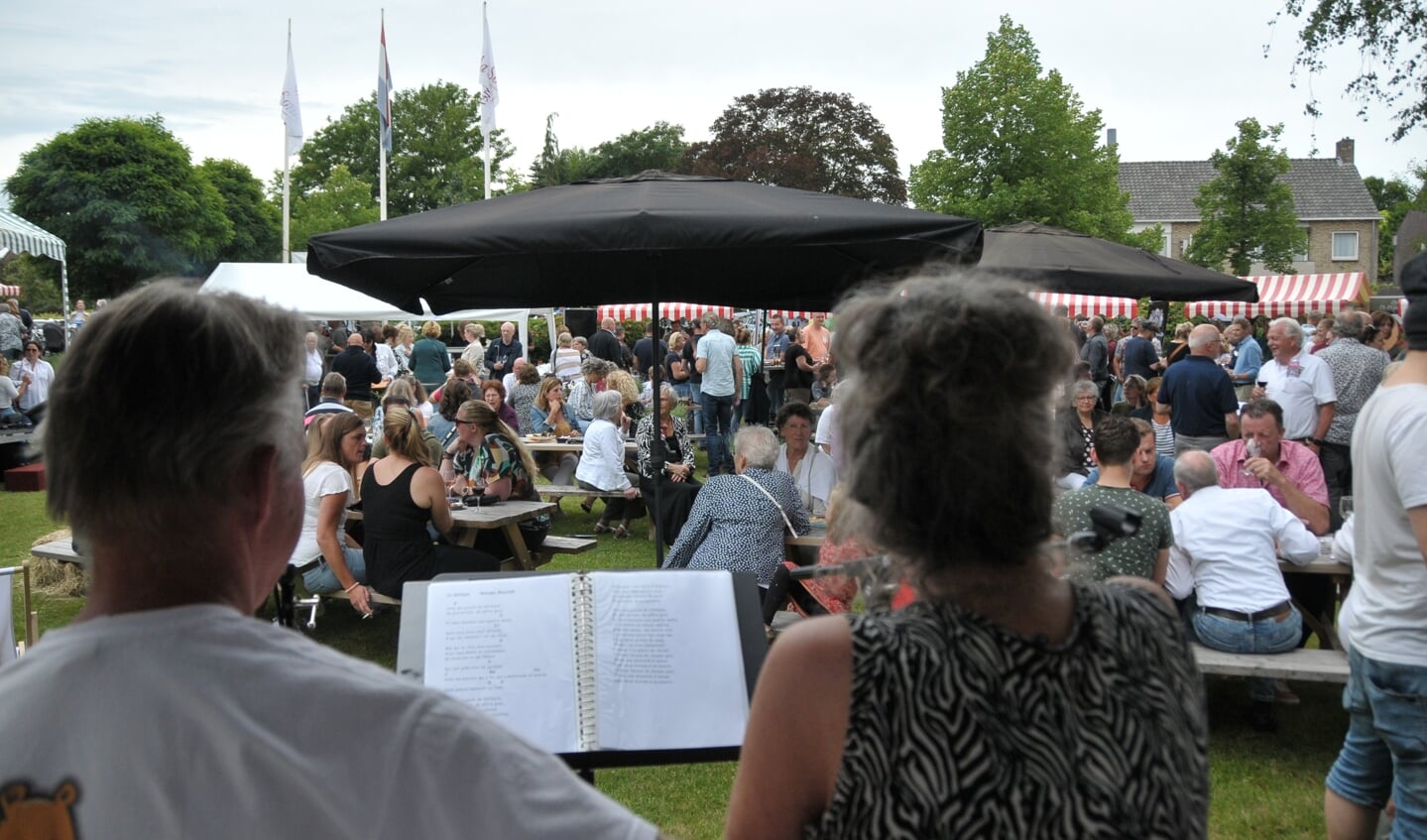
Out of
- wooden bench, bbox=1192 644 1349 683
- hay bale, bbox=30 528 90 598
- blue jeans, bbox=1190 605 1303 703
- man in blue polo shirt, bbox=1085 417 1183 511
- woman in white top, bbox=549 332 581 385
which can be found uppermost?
woman in white top, bbox=549 332 581 385

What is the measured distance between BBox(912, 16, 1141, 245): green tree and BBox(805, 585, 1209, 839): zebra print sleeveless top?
116 ft

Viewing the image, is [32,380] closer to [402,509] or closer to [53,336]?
[402,509]

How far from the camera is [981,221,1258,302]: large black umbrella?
8.98 metres

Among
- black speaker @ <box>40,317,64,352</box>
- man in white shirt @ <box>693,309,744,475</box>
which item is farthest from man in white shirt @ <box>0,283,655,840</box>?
black speaker @ <box>40,317,64,352</box>

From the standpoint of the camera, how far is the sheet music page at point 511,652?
263cm

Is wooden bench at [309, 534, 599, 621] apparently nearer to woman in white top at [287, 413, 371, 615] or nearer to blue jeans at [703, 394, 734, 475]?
woman in white top at [287, 413, 371, 615]

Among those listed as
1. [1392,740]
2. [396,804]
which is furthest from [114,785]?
[1392,740]

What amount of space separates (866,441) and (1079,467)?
6886 mm

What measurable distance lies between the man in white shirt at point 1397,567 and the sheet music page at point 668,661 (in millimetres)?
1640

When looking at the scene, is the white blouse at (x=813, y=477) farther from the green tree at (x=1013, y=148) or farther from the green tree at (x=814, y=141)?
the green tree at (x=814, y=141)

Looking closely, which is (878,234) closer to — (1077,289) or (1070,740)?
(1070,740)

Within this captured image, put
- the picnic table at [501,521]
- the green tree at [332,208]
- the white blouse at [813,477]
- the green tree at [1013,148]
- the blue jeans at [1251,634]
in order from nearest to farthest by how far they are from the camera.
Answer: the blue jeans at [1251,634], the picnic table at [501,521], the white blouse at [813,477], the green tree at [1013,148], the green tree at [332,208]

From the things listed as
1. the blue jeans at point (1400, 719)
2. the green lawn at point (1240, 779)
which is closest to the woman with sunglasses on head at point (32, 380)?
the green lawn at point (1240, 779)

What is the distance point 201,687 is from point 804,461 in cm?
687
